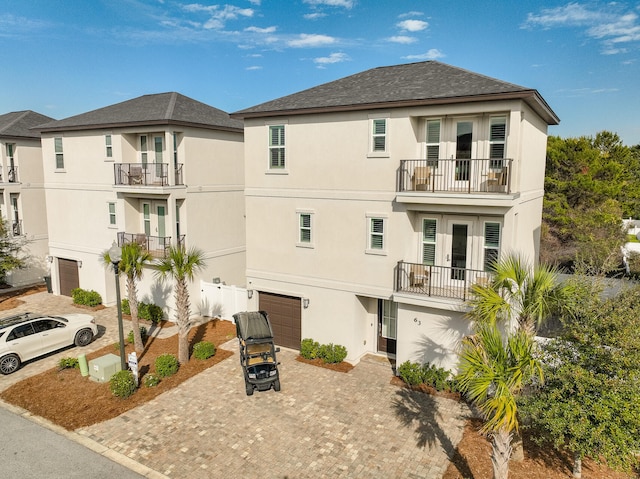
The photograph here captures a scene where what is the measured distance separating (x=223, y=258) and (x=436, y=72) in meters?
13.1

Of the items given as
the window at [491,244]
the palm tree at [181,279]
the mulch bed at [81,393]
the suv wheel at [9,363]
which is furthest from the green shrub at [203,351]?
the window at [491,244]

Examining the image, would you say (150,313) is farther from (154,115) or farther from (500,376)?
(500,376)

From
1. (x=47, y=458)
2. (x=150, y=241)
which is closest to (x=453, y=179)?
(x=47, y=458)

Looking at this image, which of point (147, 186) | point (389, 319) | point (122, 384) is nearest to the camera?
point (122, 384)

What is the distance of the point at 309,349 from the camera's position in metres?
16.0

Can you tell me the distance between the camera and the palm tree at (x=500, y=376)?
24.9 feet

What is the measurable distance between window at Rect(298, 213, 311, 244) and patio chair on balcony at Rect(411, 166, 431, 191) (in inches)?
161

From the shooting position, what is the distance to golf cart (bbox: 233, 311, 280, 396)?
1363 centimetres

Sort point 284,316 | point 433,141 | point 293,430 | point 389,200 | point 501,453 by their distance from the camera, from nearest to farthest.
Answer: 1. point 501,453
2. point 293,430
3. point 433,141
4. point 389,200
5. point 284,316

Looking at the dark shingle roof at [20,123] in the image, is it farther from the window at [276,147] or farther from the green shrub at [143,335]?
the window at [276,147]

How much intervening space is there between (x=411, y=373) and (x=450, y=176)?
631 centimetres

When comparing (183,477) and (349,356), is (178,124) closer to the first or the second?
(349,356)

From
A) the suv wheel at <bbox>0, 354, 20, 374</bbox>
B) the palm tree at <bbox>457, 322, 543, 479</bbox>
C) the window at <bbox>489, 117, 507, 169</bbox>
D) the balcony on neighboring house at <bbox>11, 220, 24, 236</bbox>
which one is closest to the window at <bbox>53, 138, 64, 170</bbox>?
the balcony on neighboring house at <bbox>11, 220, 24, 236</bbox>

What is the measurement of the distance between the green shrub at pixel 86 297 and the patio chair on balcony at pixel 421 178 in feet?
56.4
